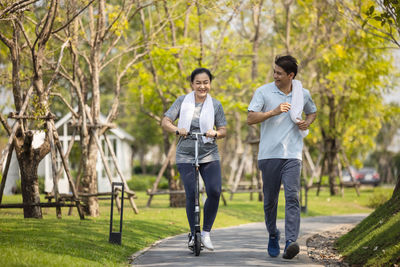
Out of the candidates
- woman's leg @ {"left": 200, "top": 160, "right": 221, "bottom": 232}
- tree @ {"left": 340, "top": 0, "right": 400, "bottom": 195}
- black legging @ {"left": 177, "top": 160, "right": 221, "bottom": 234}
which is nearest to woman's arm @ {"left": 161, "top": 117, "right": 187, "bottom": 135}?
black legging @ {"left": 177, "top": 160, "right": 221, "bottom": 234}

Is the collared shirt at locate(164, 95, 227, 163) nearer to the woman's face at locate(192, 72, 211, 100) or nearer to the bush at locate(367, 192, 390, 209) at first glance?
the woman's face at locate(192, 72, 211, 100)

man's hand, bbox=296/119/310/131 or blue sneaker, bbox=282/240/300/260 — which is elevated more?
man's hand, bbox=296/119/310/131

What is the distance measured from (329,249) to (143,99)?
15064 mm

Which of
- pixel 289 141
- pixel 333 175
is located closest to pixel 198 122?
pixel 289 141

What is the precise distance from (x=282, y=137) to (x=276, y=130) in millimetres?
128

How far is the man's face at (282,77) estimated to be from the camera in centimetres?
739

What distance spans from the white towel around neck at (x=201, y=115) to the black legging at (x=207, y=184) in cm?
36

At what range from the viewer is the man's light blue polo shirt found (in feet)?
23.9

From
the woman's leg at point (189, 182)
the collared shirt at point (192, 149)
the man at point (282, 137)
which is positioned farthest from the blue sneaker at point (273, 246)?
the collared shirt at point (192, 149)

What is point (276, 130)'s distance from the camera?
7.37 metres

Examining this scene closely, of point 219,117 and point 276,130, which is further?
point 219,117

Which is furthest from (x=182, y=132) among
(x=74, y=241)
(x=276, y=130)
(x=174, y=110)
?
(x=74, y=241)

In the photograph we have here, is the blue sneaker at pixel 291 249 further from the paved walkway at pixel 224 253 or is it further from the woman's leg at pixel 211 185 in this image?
the woman's leg at pixel 211 185

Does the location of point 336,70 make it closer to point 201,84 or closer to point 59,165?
point 59,165
